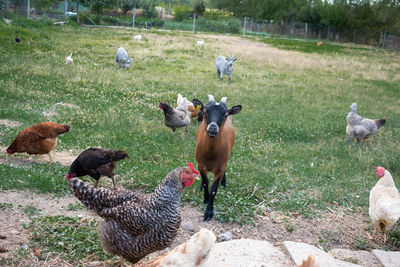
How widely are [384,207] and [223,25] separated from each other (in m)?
51.4

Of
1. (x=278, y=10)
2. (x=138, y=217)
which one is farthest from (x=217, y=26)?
(x=138, y=217)

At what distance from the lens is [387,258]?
5.21 m

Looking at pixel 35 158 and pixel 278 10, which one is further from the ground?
pixel 278 10

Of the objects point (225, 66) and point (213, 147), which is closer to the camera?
point (213, 147)

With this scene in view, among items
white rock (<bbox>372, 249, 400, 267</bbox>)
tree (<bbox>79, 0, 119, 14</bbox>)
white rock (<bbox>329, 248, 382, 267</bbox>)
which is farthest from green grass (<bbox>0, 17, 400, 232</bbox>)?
tree (<bbox>79, 0, 119, 14</bbox>)

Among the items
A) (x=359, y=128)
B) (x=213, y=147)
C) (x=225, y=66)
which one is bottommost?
(x=359, y=128)

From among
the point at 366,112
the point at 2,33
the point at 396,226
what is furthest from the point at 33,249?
the point at 2,33

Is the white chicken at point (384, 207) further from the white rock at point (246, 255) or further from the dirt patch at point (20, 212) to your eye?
the dirt patch at point (20, 212)

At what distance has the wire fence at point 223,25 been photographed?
43.1 metres

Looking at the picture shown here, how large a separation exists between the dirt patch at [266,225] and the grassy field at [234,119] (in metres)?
0.22

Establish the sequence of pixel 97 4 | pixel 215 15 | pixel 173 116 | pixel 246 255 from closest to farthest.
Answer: pixel 246 255
pixel 173 116
pixel 97 4
pixel 215 15

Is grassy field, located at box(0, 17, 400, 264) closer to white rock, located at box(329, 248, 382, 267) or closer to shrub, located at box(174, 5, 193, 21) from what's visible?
white rock, located at box(329, 248, 382, 267)

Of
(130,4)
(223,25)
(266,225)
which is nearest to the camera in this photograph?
(266,225)

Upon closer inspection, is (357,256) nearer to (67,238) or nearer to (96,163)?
(67,238)
